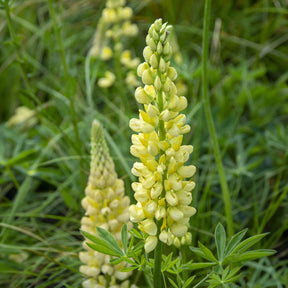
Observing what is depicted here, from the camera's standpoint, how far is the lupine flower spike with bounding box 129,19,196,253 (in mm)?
1128

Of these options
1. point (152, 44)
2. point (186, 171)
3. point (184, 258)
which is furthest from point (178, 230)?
point (152, 44)

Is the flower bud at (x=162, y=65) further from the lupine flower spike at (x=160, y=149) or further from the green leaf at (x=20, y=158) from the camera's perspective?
the green leaf at (x=20, y=158)

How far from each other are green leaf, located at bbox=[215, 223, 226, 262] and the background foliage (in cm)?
50

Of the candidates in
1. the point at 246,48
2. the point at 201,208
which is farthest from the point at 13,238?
the point at 246,48

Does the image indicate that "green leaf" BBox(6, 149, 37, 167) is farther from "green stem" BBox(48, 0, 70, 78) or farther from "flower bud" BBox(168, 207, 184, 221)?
"flower bud" BBox(168, 207, 184, 221)

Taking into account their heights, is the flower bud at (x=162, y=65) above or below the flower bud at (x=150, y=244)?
above

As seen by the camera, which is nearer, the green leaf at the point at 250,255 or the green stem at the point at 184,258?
the green leaf at the point at 250,255

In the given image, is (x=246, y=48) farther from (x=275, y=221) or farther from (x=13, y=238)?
(x=13, y=238)

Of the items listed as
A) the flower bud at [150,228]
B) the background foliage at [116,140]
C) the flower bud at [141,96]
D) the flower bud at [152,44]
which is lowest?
the background foliage at [116,140]

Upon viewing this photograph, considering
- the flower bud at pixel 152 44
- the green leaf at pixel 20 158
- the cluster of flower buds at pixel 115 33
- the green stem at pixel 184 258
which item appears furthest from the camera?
the cluster of flower buds at pixel 115 33

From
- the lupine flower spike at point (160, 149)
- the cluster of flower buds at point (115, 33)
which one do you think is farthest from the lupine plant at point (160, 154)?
the cluster of flower buds at point (115, 33)

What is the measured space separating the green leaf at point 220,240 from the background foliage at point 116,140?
50 cm

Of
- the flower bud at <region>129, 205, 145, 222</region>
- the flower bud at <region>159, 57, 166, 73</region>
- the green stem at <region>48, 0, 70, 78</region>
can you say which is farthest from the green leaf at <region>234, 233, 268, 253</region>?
the green stem at <region>48, 0, 70, 78</region>

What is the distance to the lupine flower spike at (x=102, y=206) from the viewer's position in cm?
154
